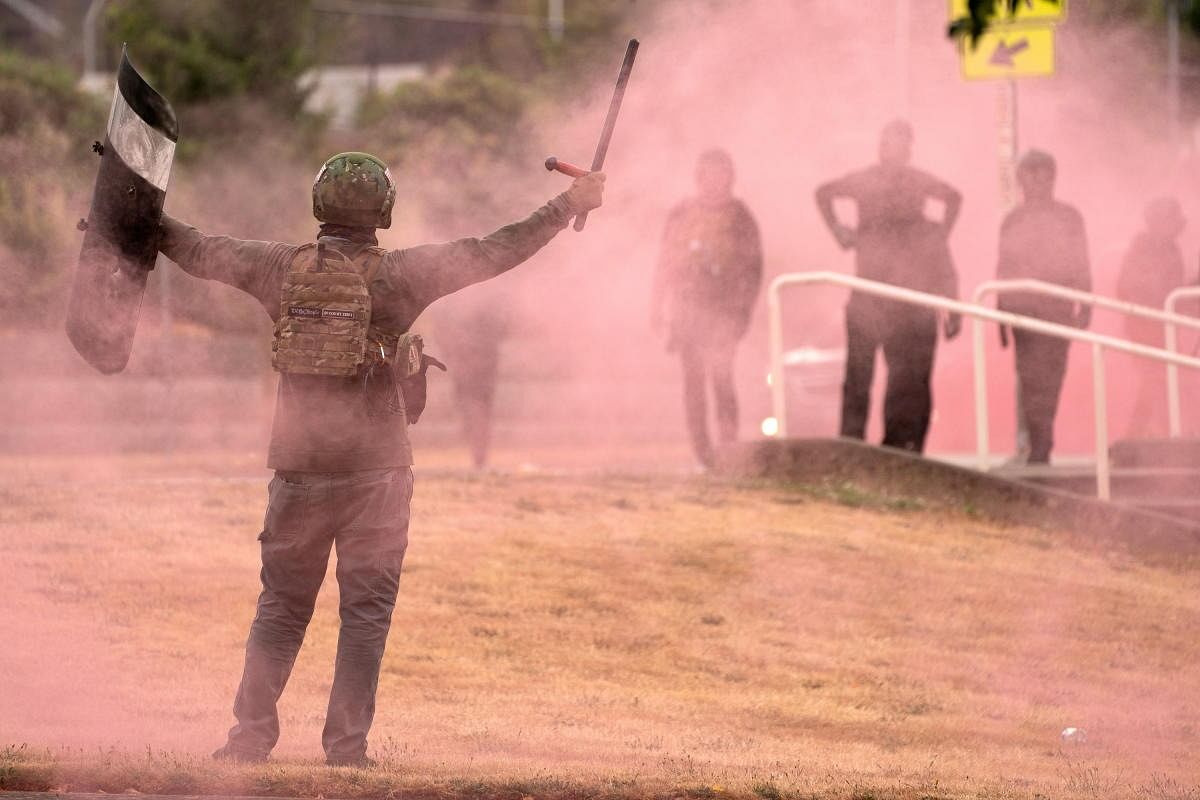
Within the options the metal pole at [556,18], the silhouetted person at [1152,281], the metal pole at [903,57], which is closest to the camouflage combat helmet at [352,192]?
the silhouetted person at [1152,281]

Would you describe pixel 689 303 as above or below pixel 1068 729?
above

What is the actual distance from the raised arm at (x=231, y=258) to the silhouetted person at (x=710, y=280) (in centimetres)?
636

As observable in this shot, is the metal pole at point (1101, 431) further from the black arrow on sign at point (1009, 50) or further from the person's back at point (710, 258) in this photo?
the black arrow on sign at point (1009, 50)

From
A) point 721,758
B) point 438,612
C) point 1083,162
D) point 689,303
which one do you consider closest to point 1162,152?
point 1083,162

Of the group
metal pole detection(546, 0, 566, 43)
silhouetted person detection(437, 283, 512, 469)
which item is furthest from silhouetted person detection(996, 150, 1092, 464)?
metal pole detection(546, 0, 566, 43)

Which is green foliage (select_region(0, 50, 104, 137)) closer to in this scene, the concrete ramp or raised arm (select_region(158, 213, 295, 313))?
the concrete ramp

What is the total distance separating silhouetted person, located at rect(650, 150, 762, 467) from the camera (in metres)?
12.2

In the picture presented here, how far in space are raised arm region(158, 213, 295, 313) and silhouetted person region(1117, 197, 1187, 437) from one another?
879cm

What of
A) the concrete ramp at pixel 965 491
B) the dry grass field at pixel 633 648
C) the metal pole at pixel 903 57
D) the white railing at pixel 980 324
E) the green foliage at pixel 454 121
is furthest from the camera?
the green foliage at pixel 454 121

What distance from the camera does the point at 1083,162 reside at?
16.7m

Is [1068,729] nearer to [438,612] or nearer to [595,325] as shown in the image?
[438,612]

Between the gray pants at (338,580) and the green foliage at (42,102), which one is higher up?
the green foliage at (42,102)

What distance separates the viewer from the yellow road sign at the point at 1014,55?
12.9 meters

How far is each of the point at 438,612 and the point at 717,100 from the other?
8.07 meters
